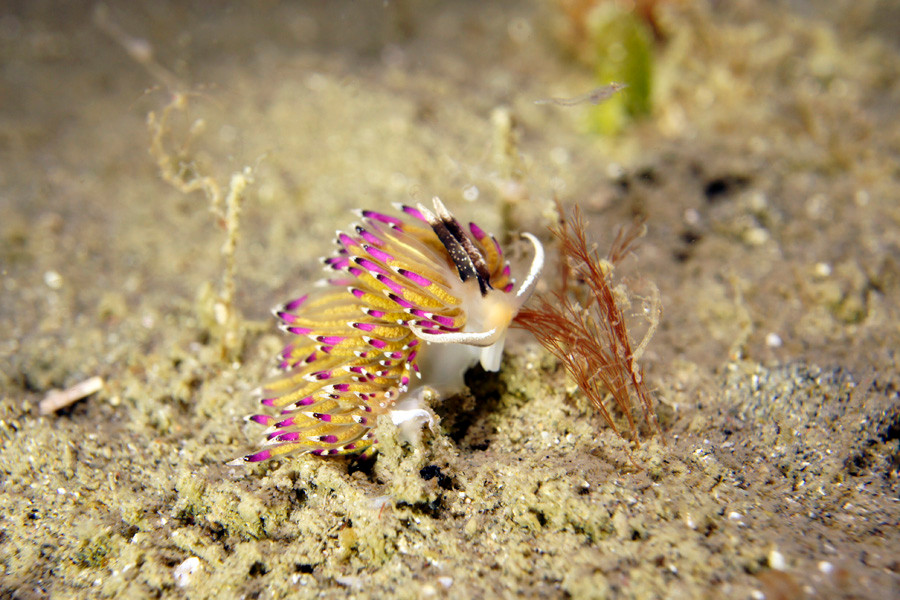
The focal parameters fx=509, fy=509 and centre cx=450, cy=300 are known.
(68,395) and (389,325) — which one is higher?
(389,325)

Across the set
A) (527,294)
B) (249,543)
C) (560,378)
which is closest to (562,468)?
(560,378)

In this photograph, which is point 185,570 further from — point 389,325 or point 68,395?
point 68,395

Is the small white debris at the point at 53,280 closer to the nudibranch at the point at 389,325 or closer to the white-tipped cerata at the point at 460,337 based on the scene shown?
the nudibranch at the point at 389,325

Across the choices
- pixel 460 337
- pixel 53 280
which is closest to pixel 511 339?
pixel 460 337

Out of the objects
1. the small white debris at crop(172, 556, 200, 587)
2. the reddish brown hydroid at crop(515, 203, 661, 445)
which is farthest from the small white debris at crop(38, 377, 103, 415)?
the reddish brown hydroid at crop(515, 203, 661, 445)

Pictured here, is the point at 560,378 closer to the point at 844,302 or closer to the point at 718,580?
the point at 718,580

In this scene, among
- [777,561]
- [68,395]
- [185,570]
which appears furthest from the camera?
[68,395]

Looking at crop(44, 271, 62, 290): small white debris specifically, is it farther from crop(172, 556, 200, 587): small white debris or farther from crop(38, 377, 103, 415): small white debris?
crop(172, 556, 200, 587): small white debris

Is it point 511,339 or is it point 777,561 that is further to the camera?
point 511,339
